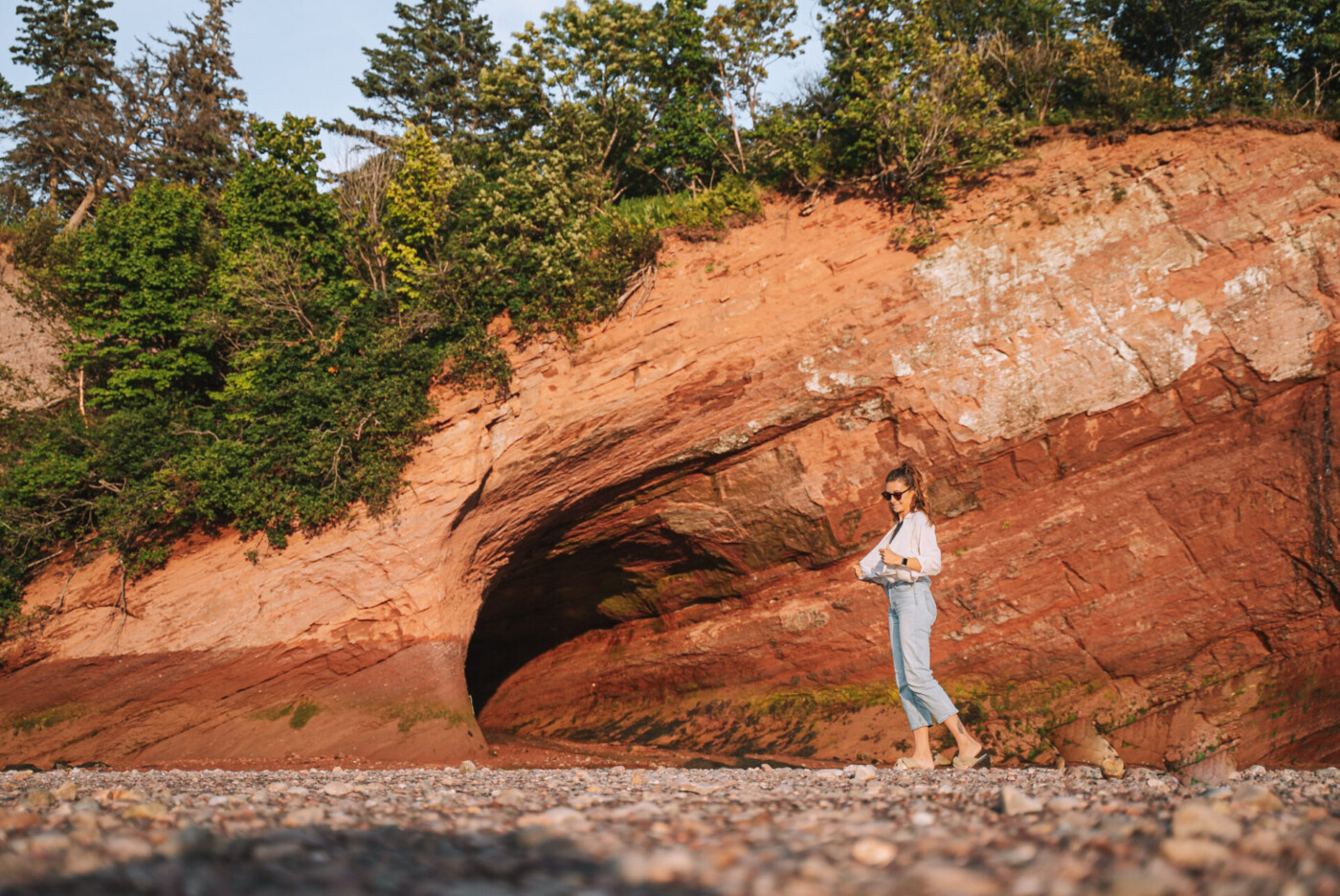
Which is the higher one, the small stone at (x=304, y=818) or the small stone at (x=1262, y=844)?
the small stone at (x=304, y=818)

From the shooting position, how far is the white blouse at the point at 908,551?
6.13 metres

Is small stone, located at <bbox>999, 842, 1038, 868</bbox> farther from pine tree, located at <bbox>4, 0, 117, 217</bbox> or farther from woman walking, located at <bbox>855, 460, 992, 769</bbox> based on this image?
pine tree, located at <bbox>4, 0, 117, 217</bbox>

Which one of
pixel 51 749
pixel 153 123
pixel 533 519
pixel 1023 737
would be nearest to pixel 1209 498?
pixel 1023 737

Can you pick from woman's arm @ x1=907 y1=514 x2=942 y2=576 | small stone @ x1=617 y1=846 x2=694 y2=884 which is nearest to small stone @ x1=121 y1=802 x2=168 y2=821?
small stone @ x1=617 y1=846 x2=694 y2=884

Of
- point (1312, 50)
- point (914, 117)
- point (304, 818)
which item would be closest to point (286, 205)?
point (914, 117)

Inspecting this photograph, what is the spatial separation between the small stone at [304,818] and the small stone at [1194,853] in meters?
2.99

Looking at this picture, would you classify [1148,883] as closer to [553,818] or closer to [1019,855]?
[1019,855]

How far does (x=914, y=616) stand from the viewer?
20.4 ft

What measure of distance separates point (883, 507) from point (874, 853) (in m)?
8.80

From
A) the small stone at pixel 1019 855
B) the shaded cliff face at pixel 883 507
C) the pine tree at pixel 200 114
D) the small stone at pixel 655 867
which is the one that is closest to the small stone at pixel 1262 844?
the small stone at pixel 1019 855

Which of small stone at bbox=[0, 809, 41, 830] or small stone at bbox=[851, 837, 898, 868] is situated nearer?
small stone at bbox=[851, 837, 898, 868]

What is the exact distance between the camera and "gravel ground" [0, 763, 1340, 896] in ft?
6.68

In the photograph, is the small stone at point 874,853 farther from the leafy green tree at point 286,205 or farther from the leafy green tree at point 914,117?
the leafy green tree at point 286,205

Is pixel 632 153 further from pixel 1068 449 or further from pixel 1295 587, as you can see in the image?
pixel 1295 587
